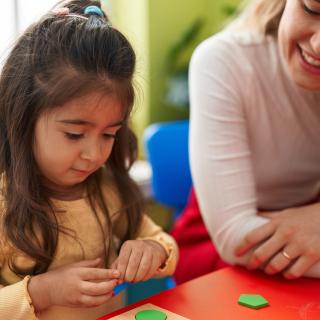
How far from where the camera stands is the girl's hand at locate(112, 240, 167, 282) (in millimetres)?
946

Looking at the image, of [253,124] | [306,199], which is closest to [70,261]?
[253,124]

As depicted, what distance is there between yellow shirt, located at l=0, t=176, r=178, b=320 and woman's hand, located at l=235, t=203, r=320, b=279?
0.17 meters

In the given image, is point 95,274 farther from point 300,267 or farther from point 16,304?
point 300,267

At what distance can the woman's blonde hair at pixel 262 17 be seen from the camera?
1.29 metres

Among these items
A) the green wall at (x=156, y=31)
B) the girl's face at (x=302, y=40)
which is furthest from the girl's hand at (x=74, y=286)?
the green wall at (x=156, y=31)

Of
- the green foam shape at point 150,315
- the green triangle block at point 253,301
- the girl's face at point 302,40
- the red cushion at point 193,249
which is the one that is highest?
the girl's face at point 302,40

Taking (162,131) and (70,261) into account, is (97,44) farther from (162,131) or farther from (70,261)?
(162,131)

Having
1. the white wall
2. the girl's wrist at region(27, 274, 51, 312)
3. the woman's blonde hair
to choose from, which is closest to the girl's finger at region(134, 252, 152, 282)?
the girl's wrist at region(27, 274, 51, 312)

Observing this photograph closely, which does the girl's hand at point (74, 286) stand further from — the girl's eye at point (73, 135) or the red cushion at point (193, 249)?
the red cushion at point (193, 249)

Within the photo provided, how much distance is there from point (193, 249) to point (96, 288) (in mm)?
590

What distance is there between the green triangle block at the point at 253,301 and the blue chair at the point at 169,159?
0.79 m

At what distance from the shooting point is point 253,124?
1.33 m

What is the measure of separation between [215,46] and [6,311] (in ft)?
2.44

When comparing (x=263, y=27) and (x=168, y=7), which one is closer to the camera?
(x=263, y=27)
